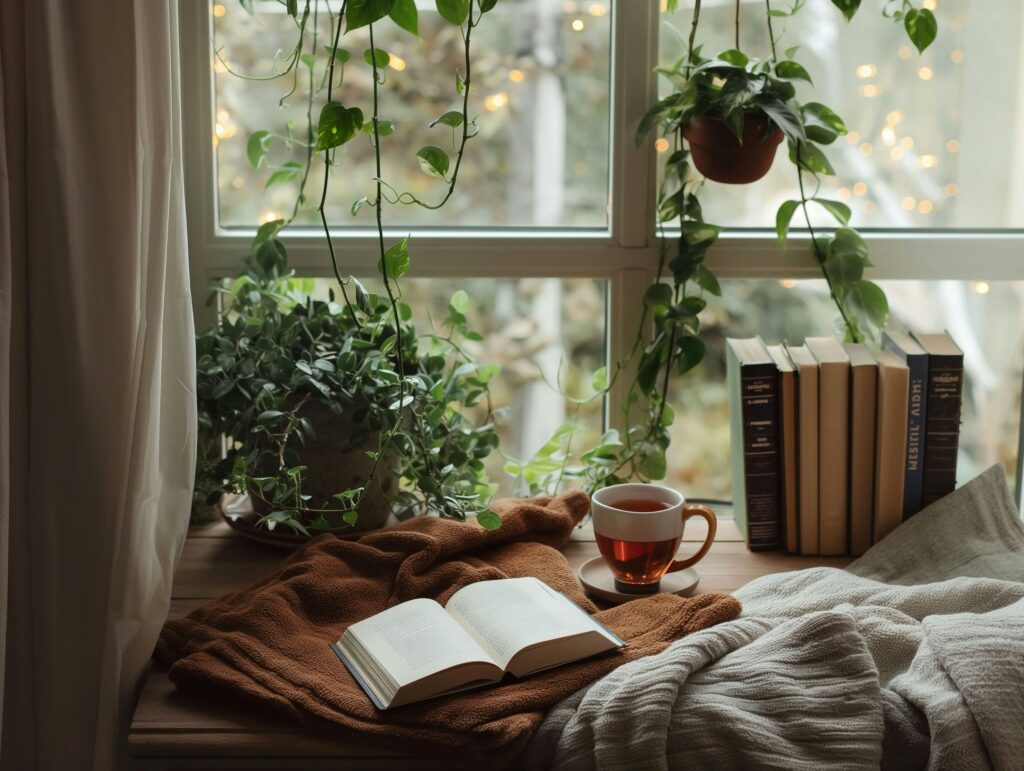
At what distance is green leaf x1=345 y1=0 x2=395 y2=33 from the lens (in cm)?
122

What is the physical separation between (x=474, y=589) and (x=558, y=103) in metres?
0.76

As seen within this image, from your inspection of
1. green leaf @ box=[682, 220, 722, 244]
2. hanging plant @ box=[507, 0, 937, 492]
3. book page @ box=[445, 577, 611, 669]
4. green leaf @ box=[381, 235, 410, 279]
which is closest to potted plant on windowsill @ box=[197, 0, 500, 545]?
green leaf @ box=[381, 235, 410, 279]

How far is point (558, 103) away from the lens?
1.65 metres

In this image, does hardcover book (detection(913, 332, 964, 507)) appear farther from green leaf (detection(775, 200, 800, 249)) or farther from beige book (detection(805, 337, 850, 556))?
green leaf (detection(775, 200, 800, 249))

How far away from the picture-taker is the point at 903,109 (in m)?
1.67

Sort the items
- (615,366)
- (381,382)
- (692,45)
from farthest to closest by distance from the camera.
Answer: (615,366)
(692,45)
(381,382)

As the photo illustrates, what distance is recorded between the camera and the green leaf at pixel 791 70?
152 cm

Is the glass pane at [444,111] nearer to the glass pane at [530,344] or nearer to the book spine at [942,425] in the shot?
the glass pane at [530,344]

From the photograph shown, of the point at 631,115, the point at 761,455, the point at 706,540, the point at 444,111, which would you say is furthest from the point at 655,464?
the point at 444,111

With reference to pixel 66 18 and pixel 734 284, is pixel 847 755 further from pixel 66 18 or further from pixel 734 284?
pixel 66 18

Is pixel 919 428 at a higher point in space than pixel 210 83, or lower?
lower

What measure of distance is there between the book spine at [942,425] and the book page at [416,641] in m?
0.71

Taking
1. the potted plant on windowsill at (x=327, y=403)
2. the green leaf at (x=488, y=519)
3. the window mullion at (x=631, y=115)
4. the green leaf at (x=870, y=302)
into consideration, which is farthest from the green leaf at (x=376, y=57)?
the green leaf at (x=870, y=302)


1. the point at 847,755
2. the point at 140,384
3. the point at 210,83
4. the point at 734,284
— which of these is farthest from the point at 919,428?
the point at 210,83
